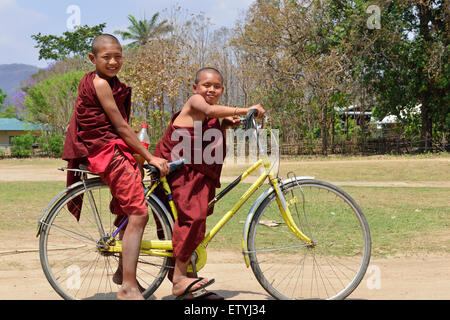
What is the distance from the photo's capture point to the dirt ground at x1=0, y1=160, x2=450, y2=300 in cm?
383

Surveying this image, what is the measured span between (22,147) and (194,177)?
29.7 meters

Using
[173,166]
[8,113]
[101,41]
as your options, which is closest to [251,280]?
[173,166]

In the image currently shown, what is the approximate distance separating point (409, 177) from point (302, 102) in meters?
10.5

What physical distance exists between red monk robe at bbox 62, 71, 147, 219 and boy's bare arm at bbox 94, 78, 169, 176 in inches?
1.9

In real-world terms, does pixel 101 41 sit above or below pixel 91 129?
above

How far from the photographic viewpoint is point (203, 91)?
355cm

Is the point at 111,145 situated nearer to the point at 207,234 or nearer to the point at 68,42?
the point at 207,234

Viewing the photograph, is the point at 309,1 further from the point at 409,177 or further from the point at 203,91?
the point at 203,91

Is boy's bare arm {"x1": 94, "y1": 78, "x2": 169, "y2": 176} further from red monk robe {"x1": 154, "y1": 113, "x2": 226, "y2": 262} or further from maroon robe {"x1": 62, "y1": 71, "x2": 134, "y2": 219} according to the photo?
red monk robe {"x1": 154, "y1": 113, "x2": 226, "y2": 262}

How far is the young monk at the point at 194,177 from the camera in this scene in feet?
11.2

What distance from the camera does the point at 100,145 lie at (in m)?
3.38

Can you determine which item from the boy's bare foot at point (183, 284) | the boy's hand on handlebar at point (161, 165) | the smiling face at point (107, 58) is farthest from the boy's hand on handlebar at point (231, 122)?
the boy's bare foot at point (183, 284)

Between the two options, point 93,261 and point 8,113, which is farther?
point 8,113
